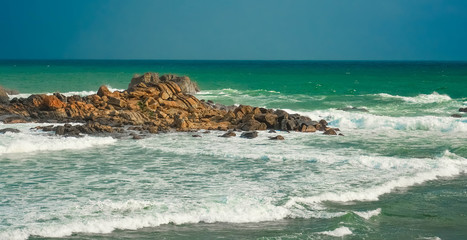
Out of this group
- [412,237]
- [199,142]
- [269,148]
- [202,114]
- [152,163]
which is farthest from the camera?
[202,114]

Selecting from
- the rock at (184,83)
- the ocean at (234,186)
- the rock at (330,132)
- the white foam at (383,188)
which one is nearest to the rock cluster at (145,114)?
the rock at (330,132)

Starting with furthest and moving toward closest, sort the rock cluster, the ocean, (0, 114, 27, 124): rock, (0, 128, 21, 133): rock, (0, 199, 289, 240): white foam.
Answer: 1. (0, 114, 27, 124): rock
2. the rock cluster
3. (0, 128, 21, 133): rock
4. the ocean
5. (0, 199, 289, 240): white foam

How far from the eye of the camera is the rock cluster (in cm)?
2964

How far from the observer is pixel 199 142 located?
25750 mm

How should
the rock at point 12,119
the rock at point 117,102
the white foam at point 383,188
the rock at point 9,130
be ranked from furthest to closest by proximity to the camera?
1. the rock at point 117,102
2. the rock at point 12,119
3. the rock at point 9,130
4. the white foam at point 383,188

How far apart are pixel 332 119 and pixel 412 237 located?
74.4 feet

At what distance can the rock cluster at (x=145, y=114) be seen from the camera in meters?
29.6

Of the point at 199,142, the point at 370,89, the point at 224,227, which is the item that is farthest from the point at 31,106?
the point at 370,89

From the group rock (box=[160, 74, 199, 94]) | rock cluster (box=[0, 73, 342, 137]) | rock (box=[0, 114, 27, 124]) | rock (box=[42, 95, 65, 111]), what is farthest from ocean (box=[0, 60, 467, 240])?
rock (box=[160, 74, 199, 94])

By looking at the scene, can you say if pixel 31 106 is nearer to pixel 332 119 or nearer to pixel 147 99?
pixel 147 99

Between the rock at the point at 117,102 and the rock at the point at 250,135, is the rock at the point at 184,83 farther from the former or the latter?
the rock at the point at 250,135

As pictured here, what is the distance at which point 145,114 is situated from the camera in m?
32.2

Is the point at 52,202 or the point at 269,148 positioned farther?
the point at 269,148

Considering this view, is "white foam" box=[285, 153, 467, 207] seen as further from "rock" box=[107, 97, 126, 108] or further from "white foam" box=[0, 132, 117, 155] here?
"rock" box=[107, 97, 126, 108]
